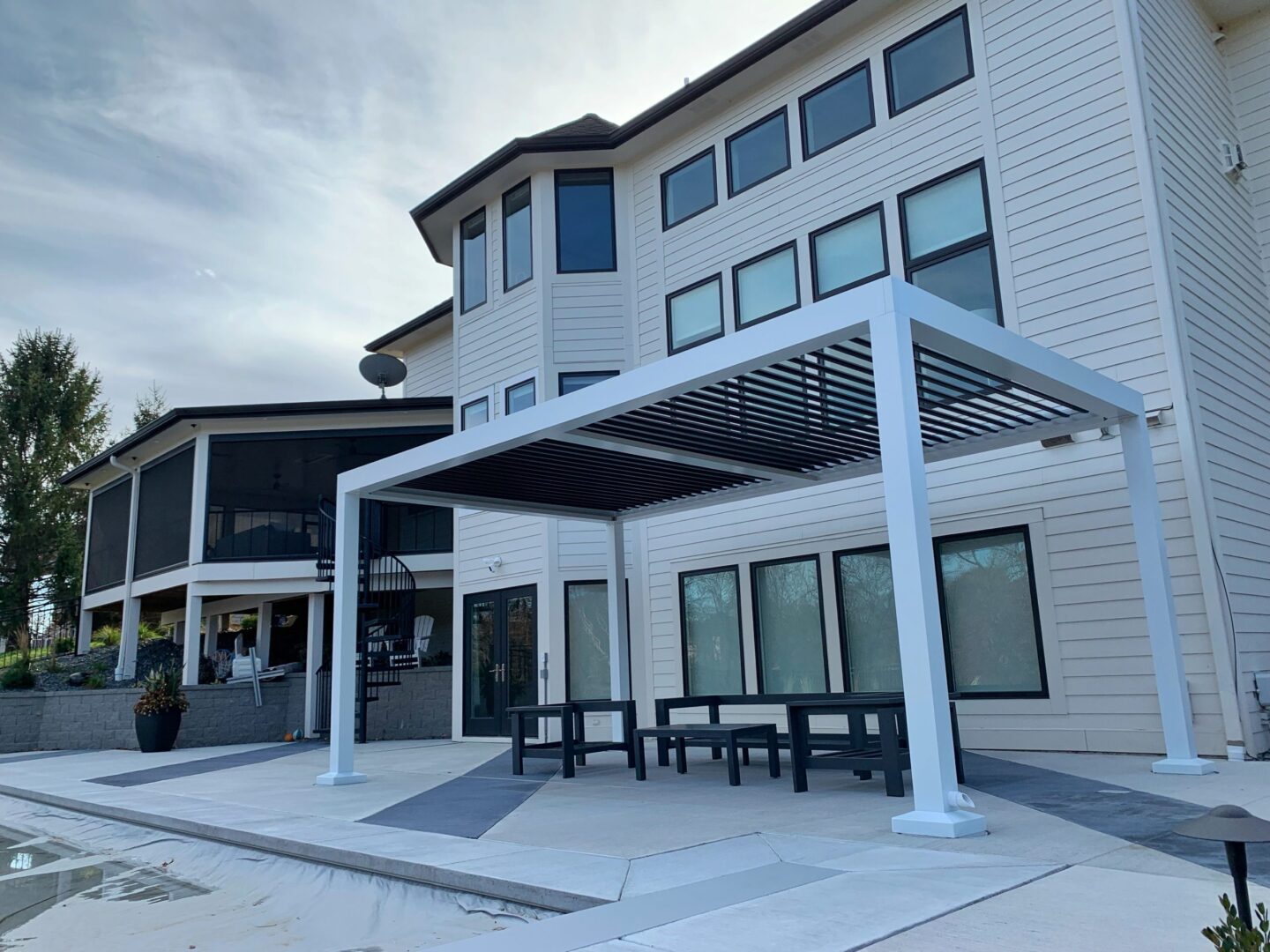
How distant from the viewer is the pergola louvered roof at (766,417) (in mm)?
5316

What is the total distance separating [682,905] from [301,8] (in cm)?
1256

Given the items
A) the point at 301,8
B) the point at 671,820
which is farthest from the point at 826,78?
the point at 671,820

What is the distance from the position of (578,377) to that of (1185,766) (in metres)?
8.39

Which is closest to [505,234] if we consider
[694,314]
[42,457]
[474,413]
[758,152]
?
[474,413]

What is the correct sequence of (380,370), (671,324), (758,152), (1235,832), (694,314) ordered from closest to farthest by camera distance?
(1235,832)
(758,152)
(694,314)
(671,324)
(380,370)

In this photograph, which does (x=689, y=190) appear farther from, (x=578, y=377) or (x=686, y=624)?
(x=686, y=624)

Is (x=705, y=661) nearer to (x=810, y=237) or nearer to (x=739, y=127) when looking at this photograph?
(x=810, y=237)

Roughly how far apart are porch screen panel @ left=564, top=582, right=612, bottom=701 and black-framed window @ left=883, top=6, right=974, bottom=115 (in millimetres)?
6865

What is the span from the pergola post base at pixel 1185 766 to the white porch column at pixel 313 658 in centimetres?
1195

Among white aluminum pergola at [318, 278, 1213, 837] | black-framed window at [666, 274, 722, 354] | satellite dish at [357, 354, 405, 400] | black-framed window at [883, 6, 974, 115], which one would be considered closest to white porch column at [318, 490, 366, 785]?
white aluminum pergola at [318, 278, 1213, 837]

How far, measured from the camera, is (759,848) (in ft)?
15.0

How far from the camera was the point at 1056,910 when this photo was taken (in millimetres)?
3113

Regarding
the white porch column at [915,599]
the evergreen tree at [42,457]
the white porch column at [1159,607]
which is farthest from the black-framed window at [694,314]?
the evergreen tree at [42,457]

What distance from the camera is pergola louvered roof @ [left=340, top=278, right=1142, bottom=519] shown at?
17.4 ft
